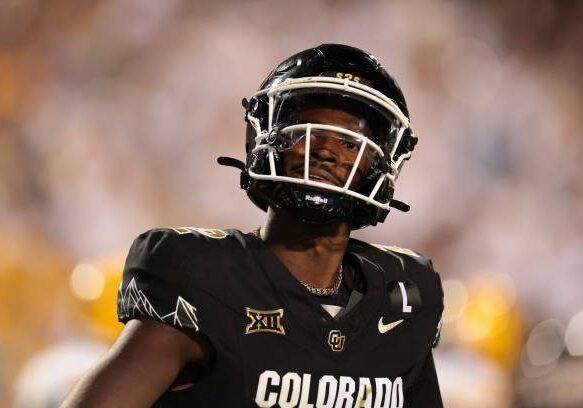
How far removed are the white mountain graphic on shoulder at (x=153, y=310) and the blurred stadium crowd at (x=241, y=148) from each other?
3.65 meters

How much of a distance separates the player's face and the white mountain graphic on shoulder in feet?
1.14

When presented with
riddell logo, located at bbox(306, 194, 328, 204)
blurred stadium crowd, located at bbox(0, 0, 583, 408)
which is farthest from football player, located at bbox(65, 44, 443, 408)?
blurred stadium crowd, located at bbox(0, 0, 583, 408)

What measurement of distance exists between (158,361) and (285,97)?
0.62 meters

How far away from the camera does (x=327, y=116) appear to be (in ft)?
6.92

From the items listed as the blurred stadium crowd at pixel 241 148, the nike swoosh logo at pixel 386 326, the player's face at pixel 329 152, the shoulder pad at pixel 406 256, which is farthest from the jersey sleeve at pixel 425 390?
the blurred stadium crowd at pixel 241 148

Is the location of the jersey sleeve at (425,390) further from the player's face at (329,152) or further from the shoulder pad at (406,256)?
the player's face at (329,152)

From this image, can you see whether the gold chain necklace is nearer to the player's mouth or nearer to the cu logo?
the cu logo

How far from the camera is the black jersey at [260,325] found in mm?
1903

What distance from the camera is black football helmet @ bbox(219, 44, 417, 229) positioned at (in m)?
2.02

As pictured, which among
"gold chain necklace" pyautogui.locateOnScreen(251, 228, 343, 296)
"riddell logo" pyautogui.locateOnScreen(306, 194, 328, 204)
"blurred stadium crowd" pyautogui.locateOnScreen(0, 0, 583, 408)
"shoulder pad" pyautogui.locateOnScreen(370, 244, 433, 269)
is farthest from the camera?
"blurred stadium crowd" pyautogui.locateOnScreen(0, 0, 583, 408)

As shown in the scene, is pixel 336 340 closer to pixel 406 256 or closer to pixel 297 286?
pixel 297 286

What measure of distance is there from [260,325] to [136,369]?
0.87 ft

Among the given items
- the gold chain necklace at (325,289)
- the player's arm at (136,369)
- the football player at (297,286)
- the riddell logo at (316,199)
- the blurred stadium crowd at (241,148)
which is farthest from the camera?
the blurred stadium crowd at (241,148)

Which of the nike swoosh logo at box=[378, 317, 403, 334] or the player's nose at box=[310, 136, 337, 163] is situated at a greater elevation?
the player's nose at box=[310, 136, 337, 163]
